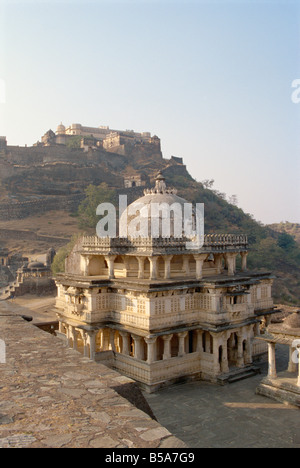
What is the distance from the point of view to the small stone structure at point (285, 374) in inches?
503

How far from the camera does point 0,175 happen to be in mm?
61438

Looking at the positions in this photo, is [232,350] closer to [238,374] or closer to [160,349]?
[238,374]

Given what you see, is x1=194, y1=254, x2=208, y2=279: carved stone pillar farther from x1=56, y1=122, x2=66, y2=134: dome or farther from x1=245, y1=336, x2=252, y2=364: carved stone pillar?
x1=56, y1=122, x2=66, y2=134: dome

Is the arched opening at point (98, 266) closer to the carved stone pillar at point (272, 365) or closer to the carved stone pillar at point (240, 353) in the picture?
the carved stone pillar at point (240, 353)

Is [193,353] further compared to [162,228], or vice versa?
[162,228]

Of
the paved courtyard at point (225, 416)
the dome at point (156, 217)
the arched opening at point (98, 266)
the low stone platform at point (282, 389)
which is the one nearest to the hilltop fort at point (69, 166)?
the arched opening at point (98, 266)

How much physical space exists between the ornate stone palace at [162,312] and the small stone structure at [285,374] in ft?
5.88

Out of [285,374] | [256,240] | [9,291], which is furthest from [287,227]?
[285,374]

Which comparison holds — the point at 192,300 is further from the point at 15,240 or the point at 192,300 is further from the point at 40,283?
the point at 15,240

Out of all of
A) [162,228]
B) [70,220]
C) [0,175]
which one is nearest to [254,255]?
[70,220]

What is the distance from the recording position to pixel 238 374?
50.0 feet

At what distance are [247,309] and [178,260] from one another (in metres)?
3.54
